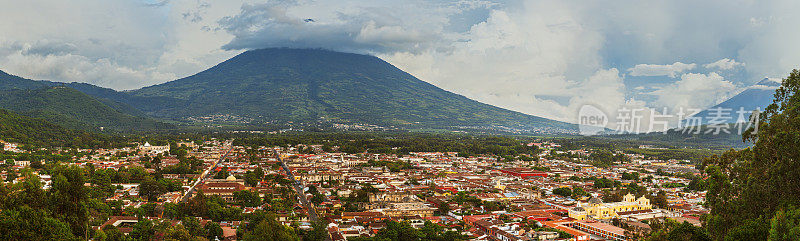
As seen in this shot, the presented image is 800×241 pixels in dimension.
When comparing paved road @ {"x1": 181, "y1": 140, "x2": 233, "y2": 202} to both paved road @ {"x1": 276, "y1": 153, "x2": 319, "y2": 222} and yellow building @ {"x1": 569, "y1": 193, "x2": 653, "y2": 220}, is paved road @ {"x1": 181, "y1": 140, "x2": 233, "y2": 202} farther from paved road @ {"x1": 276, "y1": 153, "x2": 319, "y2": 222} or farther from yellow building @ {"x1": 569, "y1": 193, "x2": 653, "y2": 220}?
yellow building @ {"x1": 569, "y1": 193, "x2": 653, "y2": 220}

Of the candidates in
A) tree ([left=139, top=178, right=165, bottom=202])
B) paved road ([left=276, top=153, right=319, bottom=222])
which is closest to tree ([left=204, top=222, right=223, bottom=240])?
paved road ([left=276, top=153, right=319, bottom=222])

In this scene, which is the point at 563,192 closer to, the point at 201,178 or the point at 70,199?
the point at 201,178

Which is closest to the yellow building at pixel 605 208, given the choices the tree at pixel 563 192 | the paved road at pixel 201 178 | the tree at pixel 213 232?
the tree at pixel 563 192

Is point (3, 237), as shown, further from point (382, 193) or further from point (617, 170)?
point (617, 170)

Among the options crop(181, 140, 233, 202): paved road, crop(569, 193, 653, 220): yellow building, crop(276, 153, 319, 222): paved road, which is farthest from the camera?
crop(181, 140, 233, 202): paved road

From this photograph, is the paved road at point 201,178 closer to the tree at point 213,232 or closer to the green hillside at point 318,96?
the tree at point 213,232
